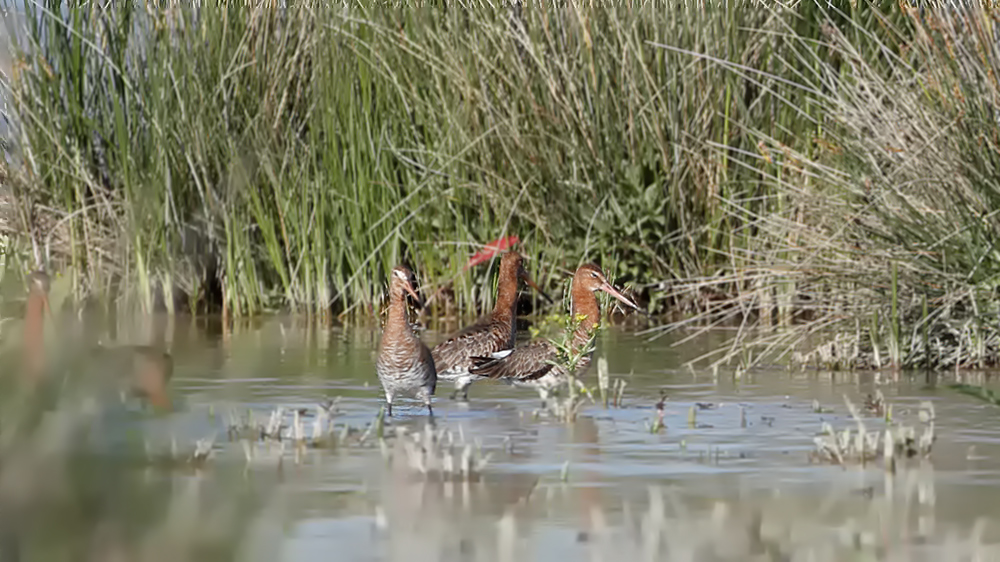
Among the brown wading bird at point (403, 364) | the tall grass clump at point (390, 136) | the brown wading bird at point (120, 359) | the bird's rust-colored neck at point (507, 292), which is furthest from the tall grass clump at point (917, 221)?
the brown wading bird at point (120, 359)

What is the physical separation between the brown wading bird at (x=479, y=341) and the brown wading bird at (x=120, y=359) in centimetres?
432

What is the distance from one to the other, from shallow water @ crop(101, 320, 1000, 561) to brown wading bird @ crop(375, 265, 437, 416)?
16 cm

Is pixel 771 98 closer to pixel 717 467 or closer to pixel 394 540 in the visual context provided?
pixel 717 467

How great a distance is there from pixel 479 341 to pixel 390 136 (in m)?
3.66

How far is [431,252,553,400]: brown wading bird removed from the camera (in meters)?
9.34

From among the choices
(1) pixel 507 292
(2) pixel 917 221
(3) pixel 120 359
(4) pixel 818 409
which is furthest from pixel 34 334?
(2) pixel 917 221

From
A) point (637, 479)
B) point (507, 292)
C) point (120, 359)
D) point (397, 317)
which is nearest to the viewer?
point (120, 359)

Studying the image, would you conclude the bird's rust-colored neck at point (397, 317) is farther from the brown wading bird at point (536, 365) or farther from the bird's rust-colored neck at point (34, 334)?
the bird's rust-colored neck at point (34, 334)

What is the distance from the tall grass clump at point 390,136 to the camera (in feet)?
41.5

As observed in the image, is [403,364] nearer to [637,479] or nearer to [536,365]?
[536,365]

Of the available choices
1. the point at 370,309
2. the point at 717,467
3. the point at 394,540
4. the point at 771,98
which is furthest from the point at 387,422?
the point at 771,98

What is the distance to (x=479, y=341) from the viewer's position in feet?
31.6

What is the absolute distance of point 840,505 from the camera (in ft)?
20.7

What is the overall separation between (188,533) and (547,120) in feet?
30.3
